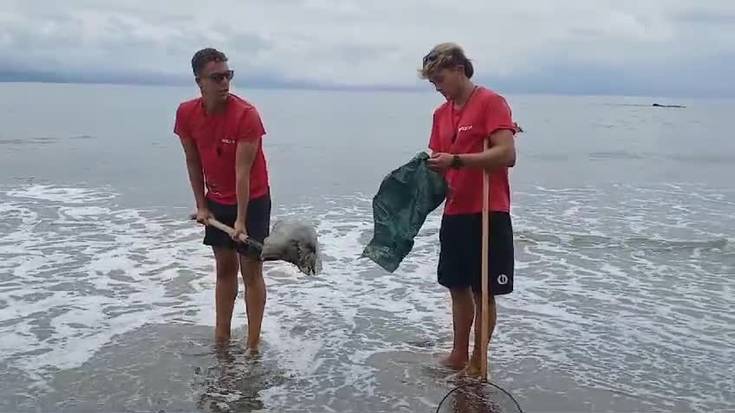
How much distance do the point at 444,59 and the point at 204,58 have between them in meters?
1.60

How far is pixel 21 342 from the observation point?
6.61m

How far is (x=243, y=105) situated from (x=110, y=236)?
21.4 ft

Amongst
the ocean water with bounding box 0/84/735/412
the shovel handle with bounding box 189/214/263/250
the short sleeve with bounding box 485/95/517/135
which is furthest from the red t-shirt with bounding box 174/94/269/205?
the short sleeve with bounding box 485/95/517/135

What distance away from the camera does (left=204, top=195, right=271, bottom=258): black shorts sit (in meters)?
5.78

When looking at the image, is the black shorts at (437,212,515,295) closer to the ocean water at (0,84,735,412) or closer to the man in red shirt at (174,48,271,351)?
the ocean water at (0,84,735,412)

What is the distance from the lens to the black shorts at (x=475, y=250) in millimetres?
5359

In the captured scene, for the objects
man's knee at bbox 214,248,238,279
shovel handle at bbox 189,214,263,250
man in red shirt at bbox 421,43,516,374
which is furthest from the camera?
man's knee at bbox 214,248,238,279

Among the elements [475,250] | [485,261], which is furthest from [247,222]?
[485,261]

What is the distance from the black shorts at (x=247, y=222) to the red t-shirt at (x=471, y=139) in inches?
50.5

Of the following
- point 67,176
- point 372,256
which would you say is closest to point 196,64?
point 372,256

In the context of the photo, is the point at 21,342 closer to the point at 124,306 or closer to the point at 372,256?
the point at 124,306

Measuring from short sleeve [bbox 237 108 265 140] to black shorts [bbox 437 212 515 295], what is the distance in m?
1.39

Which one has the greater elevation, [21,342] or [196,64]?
[196,64]

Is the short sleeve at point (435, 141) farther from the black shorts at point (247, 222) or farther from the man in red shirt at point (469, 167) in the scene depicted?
the black shorts at point (247, 222)
